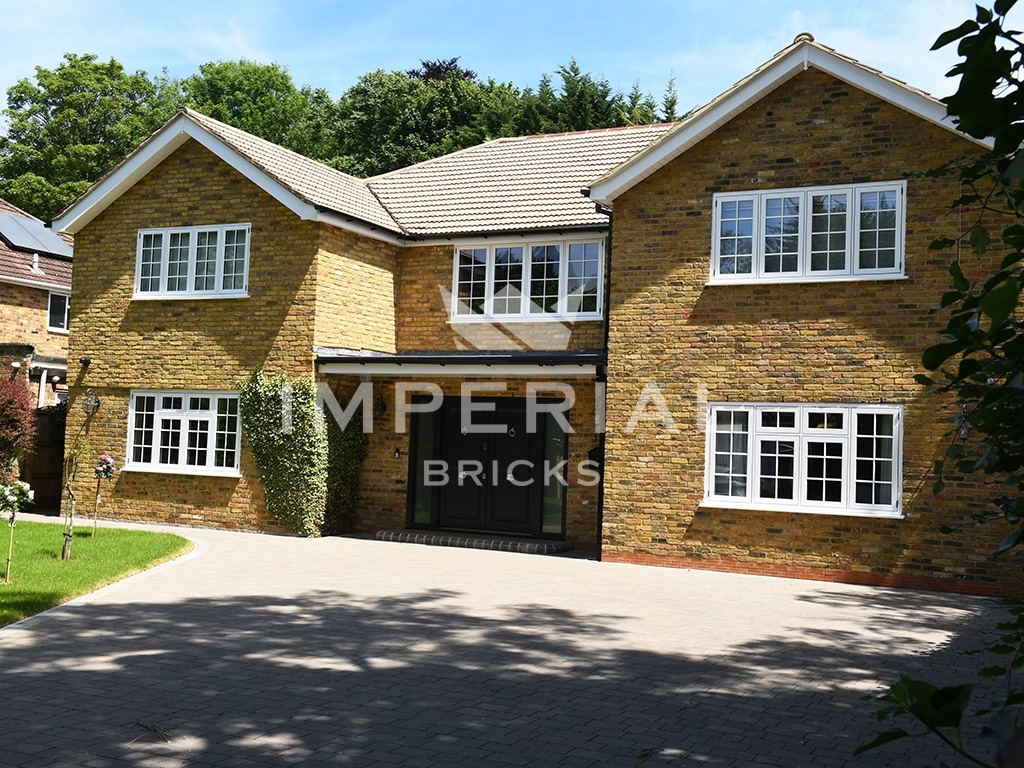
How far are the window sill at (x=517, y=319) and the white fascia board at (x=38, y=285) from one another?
39.2 feet

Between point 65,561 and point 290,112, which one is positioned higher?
point 290,112

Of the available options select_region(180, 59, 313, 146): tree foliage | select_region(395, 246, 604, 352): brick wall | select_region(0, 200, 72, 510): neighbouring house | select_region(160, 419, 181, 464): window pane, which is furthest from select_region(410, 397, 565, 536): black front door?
select_region(180, 59, 313, 146): tree foliage

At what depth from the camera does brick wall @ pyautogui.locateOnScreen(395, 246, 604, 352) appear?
18156 mm

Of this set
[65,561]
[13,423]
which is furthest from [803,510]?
[13,423]

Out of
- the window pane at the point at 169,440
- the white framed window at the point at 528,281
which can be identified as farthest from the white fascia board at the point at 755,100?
the window pane at the point at 169,440

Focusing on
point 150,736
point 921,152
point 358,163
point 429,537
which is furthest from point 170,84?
point 150,736

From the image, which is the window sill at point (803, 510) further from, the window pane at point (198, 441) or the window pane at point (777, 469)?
the window pane at point (198, 441)

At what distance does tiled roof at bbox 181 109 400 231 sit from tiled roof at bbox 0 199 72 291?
27.3 feet

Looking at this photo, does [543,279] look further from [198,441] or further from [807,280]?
[198,441]

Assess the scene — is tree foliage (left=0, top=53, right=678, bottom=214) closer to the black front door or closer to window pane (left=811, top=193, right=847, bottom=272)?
the black front door

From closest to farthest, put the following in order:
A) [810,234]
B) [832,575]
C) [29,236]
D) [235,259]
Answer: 1. [832,575]
2. [810,234]
3. [235,259]
4. [29,236]

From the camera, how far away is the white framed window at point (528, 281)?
17.8m

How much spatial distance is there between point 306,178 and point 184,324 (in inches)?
137

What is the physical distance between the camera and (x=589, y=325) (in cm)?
1770
